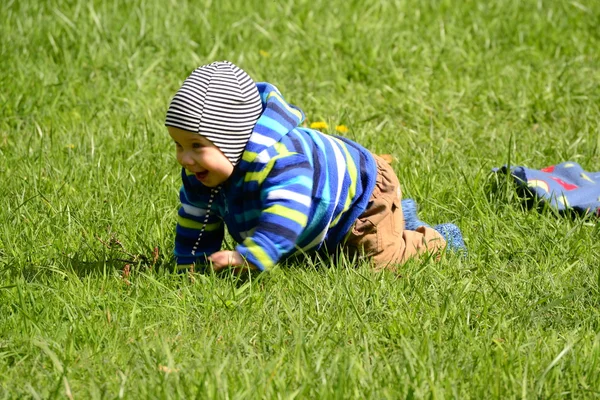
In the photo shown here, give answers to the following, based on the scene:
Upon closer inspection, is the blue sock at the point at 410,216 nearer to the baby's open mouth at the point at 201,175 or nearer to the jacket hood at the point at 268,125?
the jacket hood at the point at 268,125

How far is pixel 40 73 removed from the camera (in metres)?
5.18

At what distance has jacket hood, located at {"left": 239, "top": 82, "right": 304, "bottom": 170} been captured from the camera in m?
3.20

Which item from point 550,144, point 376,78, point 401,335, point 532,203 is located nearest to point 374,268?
point 401,335

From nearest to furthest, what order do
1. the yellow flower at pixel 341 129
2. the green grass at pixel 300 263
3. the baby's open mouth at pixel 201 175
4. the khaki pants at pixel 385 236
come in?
the green grass at pixel 300 263, the baby's open mouth at pixel 201 175, the khaki pants at pixel 385 236, the yellow flower at pixel 341 129

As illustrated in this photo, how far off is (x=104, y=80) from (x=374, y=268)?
2.46 metres

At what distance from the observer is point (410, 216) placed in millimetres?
3922

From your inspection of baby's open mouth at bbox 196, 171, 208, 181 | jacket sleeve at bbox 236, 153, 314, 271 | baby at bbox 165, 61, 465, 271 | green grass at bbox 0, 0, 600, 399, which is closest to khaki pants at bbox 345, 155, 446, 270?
baby at bbox 165, 61, 465, 271

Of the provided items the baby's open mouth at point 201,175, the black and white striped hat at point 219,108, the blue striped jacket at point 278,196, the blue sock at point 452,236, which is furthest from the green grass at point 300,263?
the black and white striped hat at point 219,108

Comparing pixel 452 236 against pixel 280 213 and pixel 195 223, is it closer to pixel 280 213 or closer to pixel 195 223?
pixel 280 213

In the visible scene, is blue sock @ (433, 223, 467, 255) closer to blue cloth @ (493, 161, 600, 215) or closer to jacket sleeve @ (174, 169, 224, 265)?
blue cloth @ (493, 161, 600, 215)

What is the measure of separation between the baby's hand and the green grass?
71 mm

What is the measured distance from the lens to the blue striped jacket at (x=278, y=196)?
316 cm

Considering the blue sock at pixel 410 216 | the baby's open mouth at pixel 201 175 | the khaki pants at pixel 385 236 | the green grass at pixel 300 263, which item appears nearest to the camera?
the green grass at pixel 300 263

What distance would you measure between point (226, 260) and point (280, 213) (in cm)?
24
